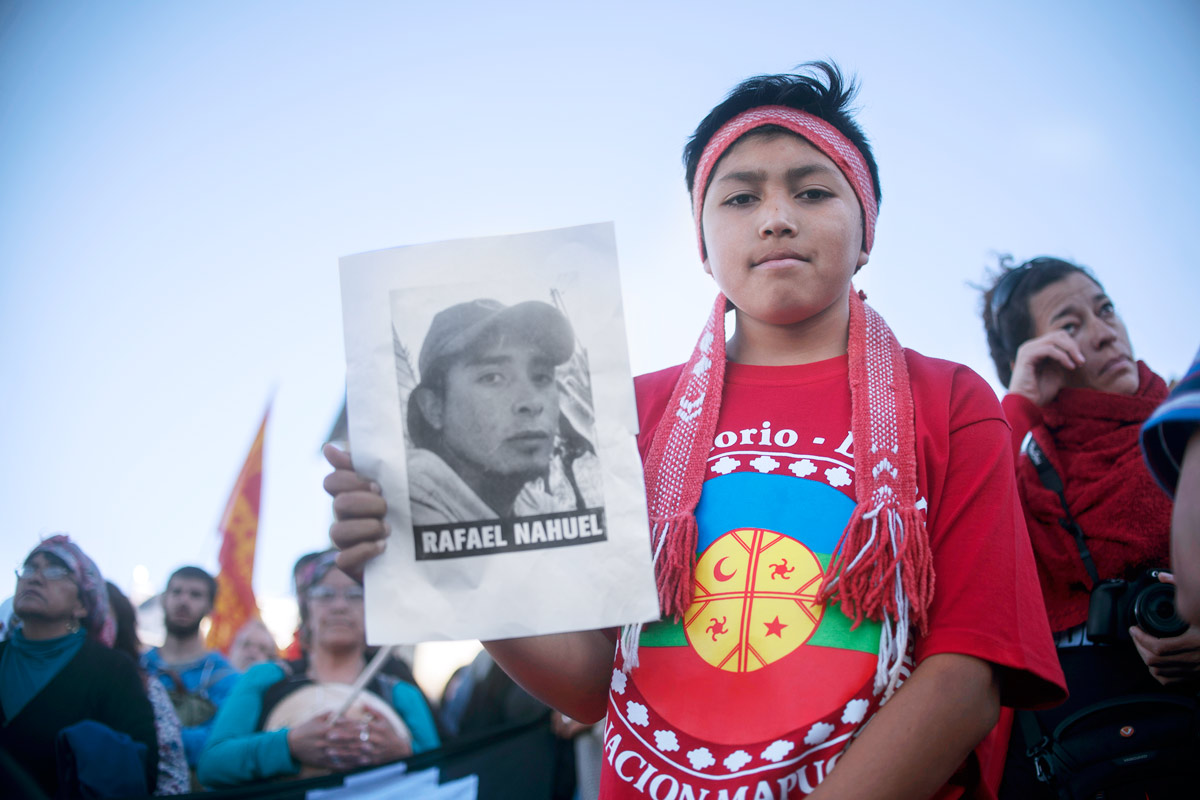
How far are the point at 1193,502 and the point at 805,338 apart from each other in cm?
59

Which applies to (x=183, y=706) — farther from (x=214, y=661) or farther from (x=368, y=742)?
(x=368, y=742)

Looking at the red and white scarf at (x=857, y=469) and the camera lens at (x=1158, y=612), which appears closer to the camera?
the red and white scarf at (x=857, y=469)

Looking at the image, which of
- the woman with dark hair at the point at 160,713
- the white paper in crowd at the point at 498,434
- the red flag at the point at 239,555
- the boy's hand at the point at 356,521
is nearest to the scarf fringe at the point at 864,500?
the white paper in crowd at the point at 498,434

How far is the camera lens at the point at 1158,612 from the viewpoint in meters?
1.45

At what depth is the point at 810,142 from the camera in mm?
1204

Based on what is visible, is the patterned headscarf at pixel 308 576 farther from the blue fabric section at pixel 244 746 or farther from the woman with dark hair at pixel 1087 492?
the woman with dark hair at pixel 1087 492

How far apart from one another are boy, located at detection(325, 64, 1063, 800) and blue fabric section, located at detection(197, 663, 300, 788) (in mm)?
1773

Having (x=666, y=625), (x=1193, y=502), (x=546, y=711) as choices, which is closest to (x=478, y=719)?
(x=546, y=711)

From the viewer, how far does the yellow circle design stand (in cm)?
96

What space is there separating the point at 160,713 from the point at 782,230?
10.2 ft

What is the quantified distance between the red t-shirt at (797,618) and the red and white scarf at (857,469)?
0.09 feet

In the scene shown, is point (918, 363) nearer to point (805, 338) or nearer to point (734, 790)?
point (805, 338)

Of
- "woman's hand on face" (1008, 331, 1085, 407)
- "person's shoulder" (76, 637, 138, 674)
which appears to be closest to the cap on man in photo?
"woman's hand on face" (1008, 331, 1085, 407)

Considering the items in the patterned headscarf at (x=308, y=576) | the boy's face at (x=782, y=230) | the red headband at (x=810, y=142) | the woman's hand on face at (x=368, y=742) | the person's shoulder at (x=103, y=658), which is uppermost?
the red headband at (x=810, y=142)
